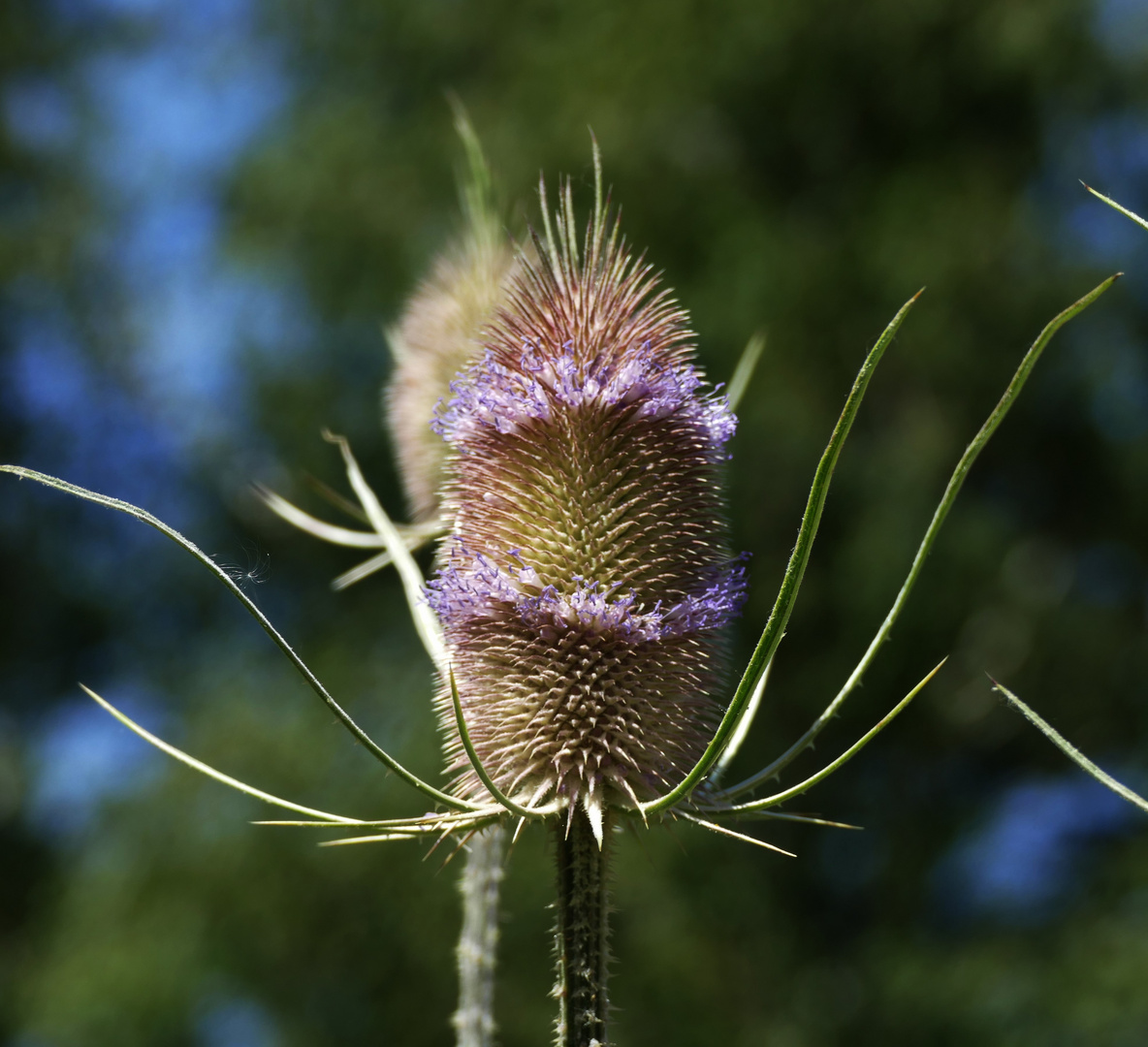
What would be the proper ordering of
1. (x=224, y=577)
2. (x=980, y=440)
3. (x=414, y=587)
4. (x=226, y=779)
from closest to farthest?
(x=980, y=440)
(x=224, y=577)
(x=226, y=779)
(x=414, y=587)

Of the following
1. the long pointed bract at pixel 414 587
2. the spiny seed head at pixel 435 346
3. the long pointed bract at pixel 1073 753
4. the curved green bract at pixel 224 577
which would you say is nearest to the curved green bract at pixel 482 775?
the curved green bract at pixel 224 577

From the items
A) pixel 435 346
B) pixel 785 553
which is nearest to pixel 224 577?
pixel 435 346

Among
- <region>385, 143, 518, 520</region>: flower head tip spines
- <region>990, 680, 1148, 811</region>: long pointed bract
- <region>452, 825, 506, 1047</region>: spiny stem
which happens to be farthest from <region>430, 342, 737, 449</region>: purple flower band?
<region>385, 143, 518, 520</region>: flower head tip spines

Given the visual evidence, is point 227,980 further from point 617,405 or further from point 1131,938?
point 617,405

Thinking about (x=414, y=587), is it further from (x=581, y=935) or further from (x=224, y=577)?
(x=224, y=577)

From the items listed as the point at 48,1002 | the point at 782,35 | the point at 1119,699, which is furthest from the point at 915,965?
the point at 782,35

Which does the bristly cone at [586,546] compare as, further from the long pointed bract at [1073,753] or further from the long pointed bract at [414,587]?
the long pointed bract at [1073,753]

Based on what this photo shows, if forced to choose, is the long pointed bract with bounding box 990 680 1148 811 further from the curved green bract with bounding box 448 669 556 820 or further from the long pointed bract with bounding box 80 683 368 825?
the long pointed bract with bounding box 80 683 368 825
